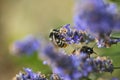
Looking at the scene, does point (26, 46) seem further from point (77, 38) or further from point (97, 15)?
point (97, 15)

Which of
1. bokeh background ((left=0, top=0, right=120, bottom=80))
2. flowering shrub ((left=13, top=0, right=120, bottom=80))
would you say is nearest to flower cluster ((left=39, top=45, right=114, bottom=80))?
flowering shrub ((left=13, top=0, right=120, bottom=80))

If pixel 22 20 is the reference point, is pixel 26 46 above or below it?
below

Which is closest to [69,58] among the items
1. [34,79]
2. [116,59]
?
[34,79]

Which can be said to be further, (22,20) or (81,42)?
(22,20)

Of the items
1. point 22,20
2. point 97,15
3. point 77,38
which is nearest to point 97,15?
point 97,15

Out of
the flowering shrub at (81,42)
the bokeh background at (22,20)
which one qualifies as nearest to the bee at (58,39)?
the flowering shrub at (81,42)

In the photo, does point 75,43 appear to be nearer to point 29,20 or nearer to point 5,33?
point 29,20

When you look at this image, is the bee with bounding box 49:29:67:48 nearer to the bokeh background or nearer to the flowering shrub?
the flowering shrub

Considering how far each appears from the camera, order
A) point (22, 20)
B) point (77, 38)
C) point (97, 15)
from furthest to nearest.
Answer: point (22, 20)
point (77, 38)
point (97, 15)

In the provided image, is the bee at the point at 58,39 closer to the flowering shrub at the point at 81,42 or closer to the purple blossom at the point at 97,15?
the flowering shrub at the point at 81,42
